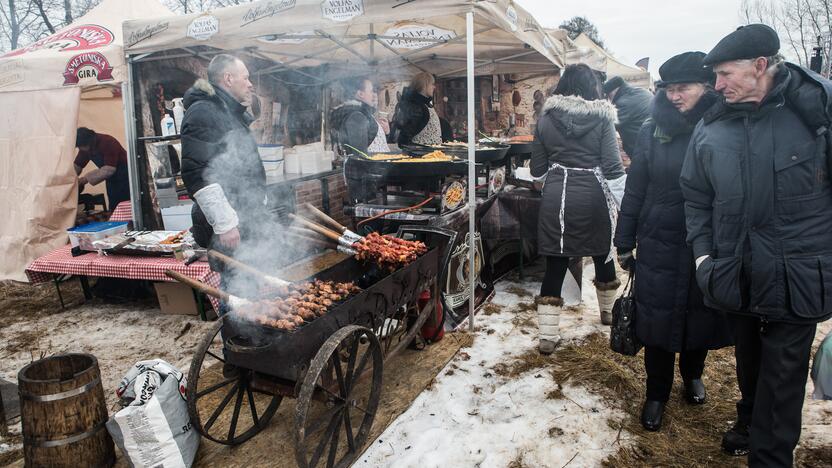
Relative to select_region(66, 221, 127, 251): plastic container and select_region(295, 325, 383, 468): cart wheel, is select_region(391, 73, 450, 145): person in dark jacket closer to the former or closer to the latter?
select_region(66, 221, 127, 251): plastic container

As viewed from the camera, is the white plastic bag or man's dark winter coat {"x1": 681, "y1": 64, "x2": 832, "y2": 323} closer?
man's dark winter coat {"x1": 681, "y1": 64, "x2": 832, "y2": 323}

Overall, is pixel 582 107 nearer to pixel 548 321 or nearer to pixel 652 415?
pixel 548 321

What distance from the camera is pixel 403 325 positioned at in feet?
13.2

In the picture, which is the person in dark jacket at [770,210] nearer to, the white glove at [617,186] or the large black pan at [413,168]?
the white glove at [617,186]

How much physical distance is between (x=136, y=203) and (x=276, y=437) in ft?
13.9

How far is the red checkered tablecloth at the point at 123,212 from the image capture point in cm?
666

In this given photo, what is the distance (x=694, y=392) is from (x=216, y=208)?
3523mm

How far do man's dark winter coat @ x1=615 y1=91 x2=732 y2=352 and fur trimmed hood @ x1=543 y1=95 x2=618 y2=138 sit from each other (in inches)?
42.8

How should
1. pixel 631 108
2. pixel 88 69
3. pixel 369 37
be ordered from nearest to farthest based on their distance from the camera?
1. pixel 631 108
2. pixel 88 69
3. pixel 369 37

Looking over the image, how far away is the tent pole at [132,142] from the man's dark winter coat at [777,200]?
602 centimetres

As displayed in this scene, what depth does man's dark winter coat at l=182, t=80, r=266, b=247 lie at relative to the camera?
131 inches

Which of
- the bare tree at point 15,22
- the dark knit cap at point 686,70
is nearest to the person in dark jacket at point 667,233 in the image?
the dark knit cap at point 686,70

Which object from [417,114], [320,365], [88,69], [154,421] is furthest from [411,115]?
[154,421]

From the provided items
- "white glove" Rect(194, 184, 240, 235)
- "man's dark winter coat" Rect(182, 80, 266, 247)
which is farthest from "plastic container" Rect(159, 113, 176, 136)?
"white glove" Rect(194, 184, 240, 235)
